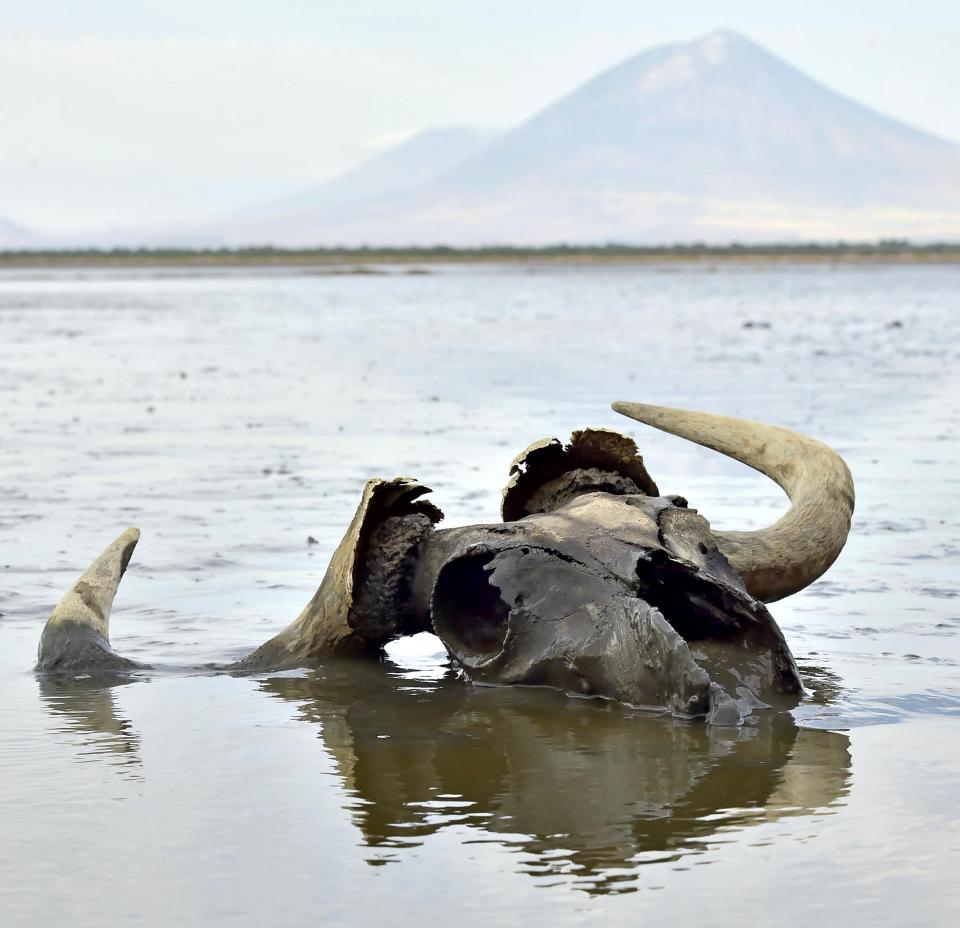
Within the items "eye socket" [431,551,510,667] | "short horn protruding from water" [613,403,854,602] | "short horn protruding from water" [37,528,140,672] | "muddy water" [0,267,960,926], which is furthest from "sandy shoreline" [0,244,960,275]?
"eye socket" [431,551,510,667]

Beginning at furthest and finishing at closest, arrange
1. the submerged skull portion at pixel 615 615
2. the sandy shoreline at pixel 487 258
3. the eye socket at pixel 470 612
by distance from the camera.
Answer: the sandy shoreline at pixel 487 258, the eye socket at pixel 470 612, the submerged skull portion at pixel 615 615

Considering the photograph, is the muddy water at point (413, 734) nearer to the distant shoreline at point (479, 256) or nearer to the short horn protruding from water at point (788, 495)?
the short horn protruding from water at point (788, 495)

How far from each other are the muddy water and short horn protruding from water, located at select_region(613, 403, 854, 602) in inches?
16.4

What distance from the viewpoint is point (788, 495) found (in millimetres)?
7418

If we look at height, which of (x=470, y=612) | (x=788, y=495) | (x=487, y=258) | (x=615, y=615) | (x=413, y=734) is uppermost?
(x=487, y=258)

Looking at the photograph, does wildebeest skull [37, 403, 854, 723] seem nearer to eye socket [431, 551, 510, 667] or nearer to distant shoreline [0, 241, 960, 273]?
eye socket [431, 551, 510, 667]

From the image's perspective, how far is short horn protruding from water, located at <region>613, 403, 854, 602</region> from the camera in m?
7.04

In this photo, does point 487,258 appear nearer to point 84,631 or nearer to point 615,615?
point 84,631

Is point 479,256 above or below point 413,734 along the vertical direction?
above

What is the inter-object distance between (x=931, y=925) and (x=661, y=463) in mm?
9276

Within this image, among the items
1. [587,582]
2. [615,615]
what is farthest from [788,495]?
[615,615]

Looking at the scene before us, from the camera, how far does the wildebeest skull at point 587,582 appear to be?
242 inches

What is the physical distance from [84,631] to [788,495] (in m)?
3.09

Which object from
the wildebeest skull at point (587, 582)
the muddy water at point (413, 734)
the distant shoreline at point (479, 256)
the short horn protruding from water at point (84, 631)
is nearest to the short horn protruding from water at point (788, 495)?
the wildebeest skull at point (587, 582)
